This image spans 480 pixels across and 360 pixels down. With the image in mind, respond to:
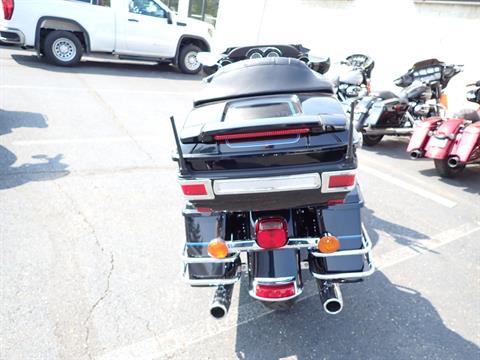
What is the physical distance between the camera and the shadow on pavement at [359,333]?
90.4 inches

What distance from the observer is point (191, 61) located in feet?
36.1

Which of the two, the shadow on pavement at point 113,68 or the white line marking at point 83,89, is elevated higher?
the shadow on pavement at point 113,68

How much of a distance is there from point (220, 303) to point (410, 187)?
3.58m

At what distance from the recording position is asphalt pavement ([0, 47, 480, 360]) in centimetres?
233

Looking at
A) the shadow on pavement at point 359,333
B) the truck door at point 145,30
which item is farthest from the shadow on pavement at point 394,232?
the truck door at point 145,30

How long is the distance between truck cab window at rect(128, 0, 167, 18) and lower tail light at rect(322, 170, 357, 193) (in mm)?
9281

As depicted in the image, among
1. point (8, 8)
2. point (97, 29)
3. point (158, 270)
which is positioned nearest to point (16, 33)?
point (8, 8)

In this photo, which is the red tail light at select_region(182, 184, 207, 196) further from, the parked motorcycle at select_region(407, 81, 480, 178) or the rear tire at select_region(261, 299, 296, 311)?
the parked motorcycle at select_region(407, 81, 480, 178)

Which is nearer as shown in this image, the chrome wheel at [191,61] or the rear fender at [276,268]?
the rear fender at [276,268]

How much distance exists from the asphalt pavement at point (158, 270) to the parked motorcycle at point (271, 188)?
1.48 ft

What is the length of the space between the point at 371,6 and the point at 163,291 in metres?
8.73

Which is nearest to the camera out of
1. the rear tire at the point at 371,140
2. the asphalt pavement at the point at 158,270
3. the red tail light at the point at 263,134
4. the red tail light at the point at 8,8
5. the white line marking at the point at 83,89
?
the red tail light at the point at 263,134

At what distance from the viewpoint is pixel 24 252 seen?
9.90ft

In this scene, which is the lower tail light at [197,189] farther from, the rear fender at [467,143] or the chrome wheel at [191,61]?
the chrome wheel at [191,61]
